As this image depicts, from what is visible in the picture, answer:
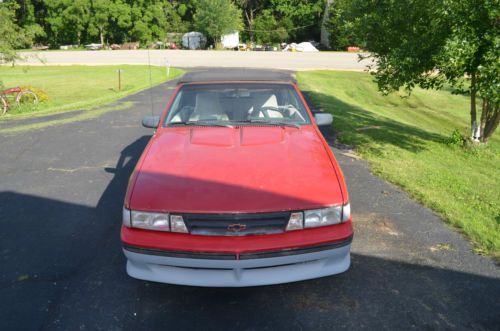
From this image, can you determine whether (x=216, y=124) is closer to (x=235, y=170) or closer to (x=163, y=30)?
(x=235, y=170)

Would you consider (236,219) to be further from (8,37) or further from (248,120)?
(8,37)

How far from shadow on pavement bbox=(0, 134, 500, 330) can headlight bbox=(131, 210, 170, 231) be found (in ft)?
2.27

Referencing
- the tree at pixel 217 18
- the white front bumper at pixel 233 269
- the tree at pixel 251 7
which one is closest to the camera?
the white front bumper at pixel 233 269

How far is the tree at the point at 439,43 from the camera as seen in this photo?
20.6 feet

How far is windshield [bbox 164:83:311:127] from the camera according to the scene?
435cm

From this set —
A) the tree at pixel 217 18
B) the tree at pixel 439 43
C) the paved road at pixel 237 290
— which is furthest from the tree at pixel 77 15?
the paved road at pixel 237 290

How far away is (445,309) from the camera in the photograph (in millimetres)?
3135

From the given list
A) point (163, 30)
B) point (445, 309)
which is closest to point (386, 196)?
point (445, 309)

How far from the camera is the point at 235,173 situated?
3234 mm

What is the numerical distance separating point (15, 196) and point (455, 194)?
239 inches

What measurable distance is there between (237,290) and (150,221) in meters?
0.99

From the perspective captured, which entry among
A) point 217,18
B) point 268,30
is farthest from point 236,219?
point 268,30

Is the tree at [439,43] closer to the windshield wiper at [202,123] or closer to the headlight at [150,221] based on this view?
the windshield wiper at [202,123]

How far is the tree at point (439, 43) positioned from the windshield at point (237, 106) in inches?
132
